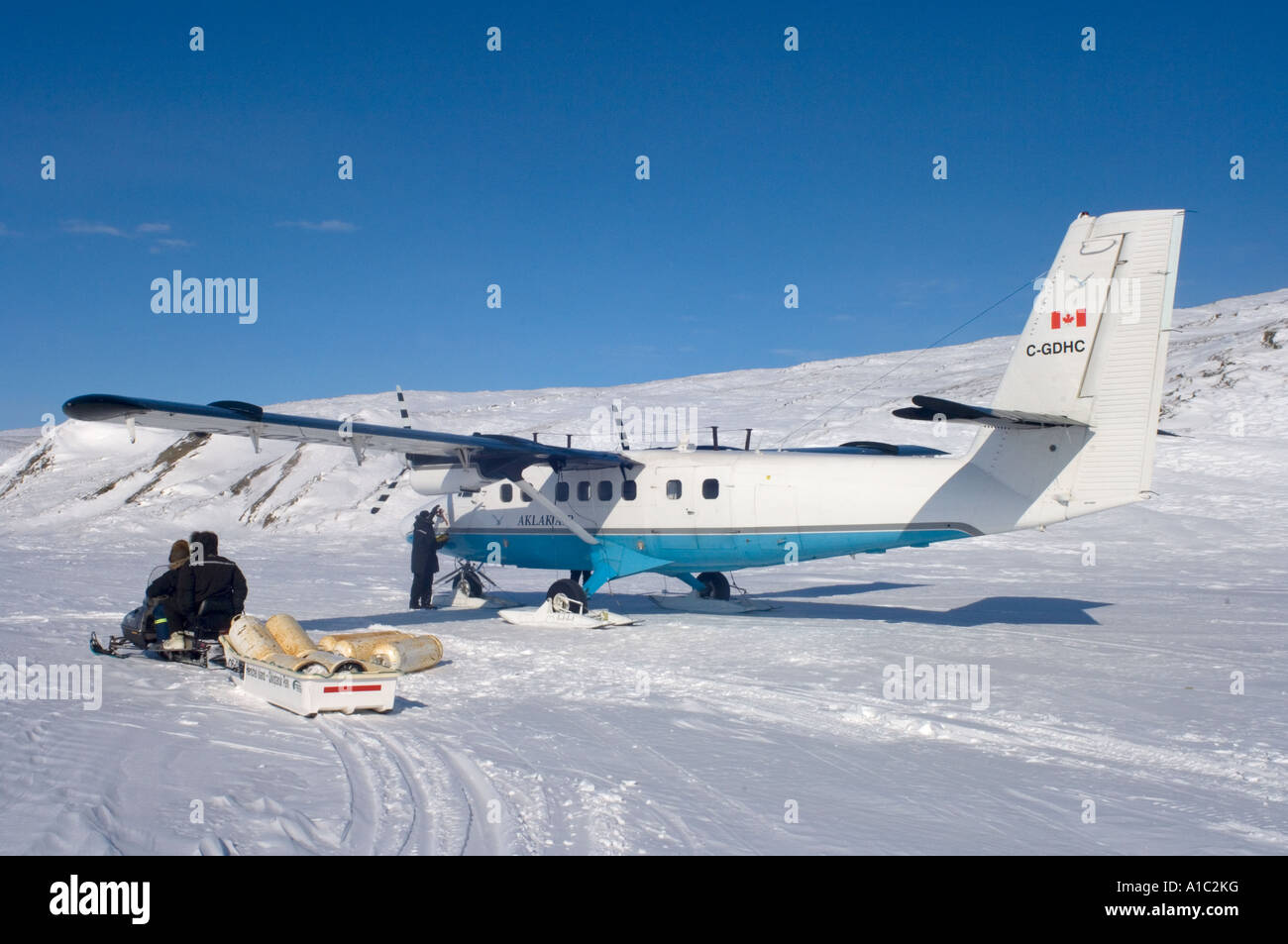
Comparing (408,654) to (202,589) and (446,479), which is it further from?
(446,479)

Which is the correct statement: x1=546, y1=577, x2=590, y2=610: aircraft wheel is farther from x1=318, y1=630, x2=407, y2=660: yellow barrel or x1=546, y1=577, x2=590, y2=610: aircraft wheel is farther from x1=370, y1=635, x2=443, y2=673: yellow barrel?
x1=318, y1=630, x2=407, y2=660: yellow barrel

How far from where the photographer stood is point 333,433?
43.1 feet

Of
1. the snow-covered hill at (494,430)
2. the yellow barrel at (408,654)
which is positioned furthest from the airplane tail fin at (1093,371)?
the snow-covered hill at (494,430)

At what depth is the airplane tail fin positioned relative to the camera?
452 inches

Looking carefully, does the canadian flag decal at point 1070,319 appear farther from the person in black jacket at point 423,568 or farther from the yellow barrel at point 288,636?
→ the person in black jacket at point 423,568

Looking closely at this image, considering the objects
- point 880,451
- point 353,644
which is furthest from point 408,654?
point 880,451

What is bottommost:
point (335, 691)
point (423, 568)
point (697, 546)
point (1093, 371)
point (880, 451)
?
point (335, 691)

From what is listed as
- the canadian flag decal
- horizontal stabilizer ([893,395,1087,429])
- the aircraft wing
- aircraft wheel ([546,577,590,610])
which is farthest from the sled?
the canadian flag decal

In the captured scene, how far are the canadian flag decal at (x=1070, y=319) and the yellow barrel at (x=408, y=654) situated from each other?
30.2 feet

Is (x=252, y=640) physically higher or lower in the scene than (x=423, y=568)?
lower

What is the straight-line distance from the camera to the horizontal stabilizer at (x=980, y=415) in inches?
430

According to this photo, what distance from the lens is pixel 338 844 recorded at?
5254mm

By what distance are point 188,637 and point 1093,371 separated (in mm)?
11933

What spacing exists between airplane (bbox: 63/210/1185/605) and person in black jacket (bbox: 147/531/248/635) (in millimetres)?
2081
